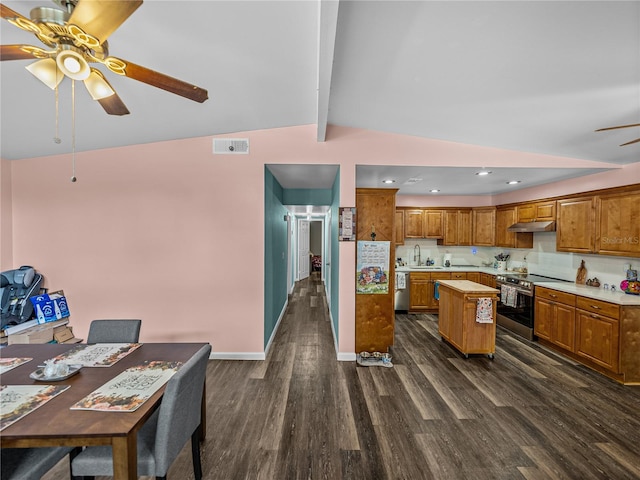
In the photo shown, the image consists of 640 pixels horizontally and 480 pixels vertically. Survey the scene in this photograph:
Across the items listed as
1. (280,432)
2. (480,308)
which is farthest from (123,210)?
(480,308)

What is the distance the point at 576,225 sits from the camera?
3.74 metres

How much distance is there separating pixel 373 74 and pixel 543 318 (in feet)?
12.9

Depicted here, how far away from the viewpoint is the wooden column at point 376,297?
3.43 meters

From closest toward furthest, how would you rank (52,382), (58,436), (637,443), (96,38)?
(58,436)
(96,38)
(52,382)
(637,443)

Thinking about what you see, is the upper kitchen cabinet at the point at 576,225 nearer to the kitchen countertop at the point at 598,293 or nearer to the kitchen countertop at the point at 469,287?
the kitchen countertop at the point at 598,293

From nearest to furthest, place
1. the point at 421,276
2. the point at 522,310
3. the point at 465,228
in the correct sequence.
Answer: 1. the point at 522,310
2. the point at 421,276
3. the point at 465,228

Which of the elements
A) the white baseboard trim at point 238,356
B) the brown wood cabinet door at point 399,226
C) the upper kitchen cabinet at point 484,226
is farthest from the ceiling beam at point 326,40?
the upper kitchen cabinet at point 484,226

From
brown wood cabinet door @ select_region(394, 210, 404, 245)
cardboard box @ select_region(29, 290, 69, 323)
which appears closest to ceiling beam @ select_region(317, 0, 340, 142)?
cardboard box @ select_region(29, 290, 69, 323)

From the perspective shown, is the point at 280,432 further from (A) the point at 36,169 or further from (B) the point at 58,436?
(A) the point at 36,169

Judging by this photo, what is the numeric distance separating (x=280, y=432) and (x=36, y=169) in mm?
4135

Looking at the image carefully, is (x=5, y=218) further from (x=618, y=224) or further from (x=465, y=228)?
(x=618, y=224)

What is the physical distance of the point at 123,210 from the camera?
11.0 feet

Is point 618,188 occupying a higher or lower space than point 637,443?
higher

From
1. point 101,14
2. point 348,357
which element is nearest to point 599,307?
point 348,357
